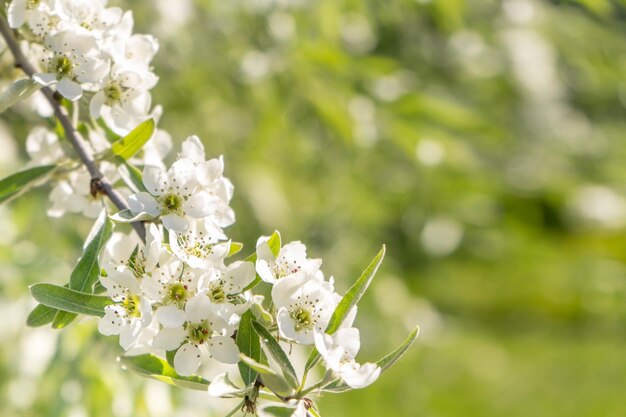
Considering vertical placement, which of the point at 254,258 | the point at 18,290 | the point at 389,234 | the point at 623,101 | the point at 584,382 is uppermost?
the point at 254,258

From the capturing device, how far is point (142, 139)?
909 millimetres

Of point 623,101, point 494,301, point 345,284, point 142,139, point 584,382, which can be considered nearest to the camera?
point 142,139

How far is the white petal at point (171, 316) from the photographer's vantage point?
0.76 metres

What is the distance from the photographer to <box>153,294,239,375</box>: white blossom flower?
77 cm

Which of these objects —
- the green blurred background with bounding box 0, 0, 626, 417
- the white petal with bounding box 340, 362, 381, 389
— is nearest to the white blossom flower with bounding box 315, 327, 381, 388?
the white petal with bounding box 340, 362, 381, 389

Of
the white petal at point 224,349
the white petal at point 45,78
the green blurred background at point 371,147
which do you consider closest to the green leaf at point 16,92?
the white petal at point 45,78

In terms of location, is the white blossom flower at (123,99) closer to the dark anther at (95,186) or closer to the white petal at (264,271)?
the dark anther at (95,186)

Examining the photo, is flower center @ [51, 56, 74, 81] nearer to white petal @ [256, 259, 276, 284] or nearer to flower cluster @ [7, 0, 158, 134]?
flower cluster @ [7, 0, 158, 134]

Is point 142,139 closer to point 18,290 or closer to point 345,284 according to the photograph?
point 18,290

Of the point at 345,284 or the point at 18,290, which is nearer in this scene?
the point at 18,290

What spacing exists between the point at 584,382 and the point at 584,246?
193 centimetres

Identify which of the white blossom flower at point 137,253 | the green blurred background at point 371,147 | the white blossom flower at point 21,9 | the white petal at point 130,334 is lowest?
the green blurred background at point 371,147

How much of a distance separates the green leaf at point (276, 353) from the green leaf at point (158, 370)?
7 centimetres

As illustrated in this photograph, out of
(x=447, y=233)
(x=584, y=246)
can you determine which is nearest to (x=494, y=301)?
(x=584, y=246)
